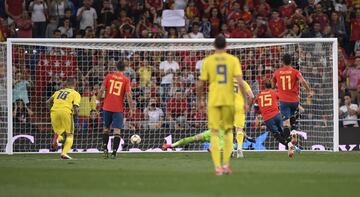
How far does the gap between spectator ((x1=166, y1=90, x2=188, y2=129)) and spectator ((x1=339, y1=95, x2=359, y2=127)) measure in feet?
15.6

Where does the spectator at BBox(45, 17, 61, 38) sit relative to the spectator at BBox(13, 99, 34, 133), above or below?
above

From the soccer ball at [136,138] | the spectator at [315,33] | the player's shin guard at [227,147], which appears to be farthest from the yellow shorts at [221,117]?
the spectator at [315,33]

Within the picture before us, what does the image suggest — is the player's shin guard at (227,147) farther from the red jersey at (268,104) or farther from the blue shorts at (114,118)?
the red jersey at (268,104)

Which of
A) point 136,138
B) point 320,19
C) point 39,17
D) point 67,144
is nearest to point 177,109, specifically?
point 136,138

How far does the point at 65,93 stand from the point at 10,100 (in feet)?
9.69

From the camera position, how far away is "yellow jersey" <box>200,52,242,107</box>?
14.8 meters

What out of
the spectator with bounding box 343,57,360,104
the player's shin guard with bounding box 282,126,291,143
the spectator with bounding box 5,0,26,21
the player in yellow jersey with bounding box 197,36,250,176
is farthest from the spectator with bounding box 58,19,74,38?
the player in yellow jersey with bounding box 197,36,250,176

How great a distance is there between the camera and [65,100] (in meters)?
21.8

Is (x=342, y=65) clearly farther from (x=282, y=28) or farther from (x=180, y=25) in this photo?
(x=180, y=25)

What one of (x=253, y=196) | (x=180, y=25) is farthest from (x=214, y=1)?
(x=253, y=196)

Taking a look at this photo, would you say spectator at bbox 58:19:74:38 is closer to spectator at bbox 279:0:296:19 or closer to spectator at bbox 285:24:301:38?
spectator at bbox 285:24:301:38

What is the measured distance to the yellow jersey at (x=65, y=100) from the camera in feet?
71.2

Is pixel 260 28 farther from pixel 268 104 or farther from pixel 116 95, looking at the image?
pixel 116 95

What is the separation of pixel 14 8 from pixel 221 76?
1633 cm
